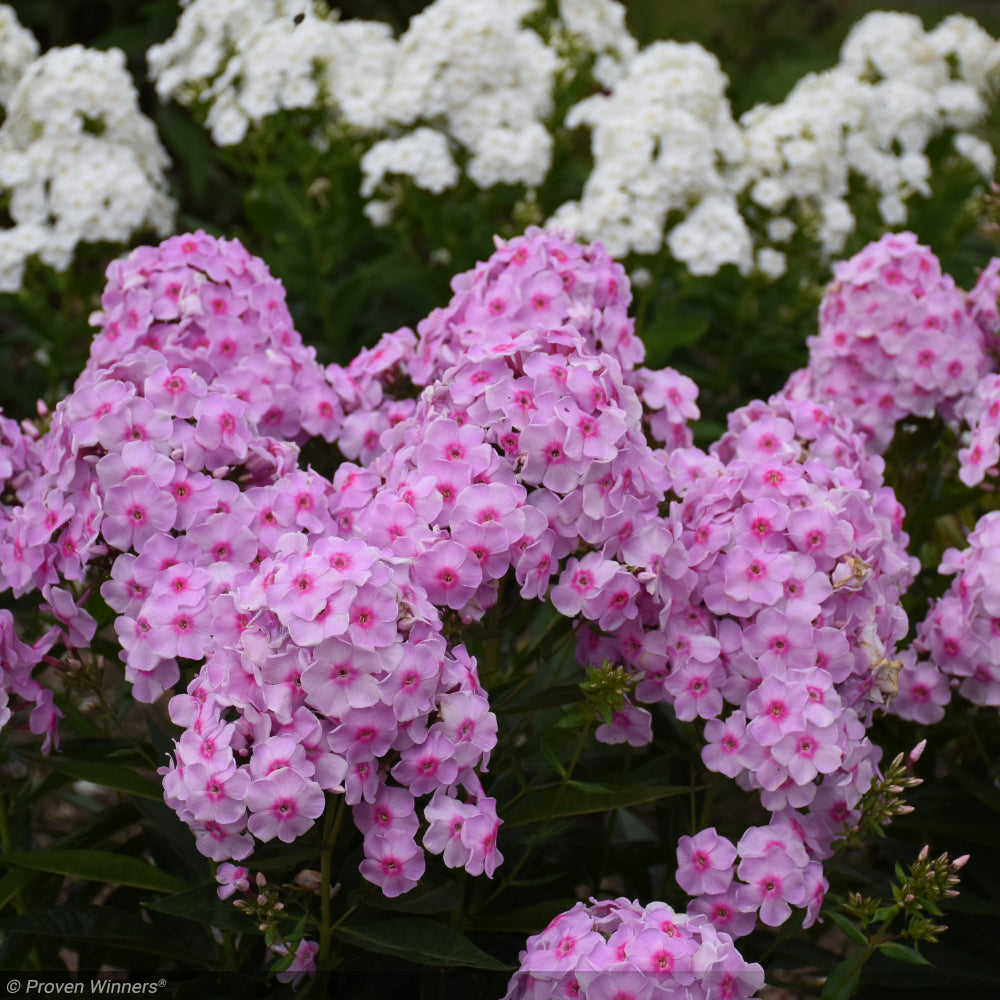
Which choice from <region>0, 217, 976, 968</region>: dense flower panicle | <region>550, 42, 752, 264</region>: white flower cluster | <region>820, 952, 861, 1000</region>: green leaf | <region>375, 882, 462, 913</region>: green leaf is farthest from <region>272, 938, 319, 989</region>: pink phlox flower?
<region>550, 42, 752, 264</region>: white flower cluster

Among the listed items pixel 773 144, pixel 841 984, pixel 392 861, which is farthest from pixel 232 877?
pixel 773 144

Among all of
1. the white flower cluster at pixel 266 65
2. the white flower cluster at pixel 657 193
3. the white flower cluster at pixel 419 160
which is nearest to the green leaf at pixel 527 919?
the white flower cluster at pixel 657 193

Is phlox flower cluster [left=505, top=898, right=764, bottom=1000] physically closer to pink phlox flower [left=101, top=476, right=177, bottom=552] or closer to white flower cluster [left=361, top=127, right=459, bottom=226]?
pink phlox flower [left=101, top=476, right=177, bottom=552]

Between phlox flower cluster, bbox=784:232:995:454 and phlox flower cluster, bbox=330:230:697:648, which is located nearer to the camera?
phlox flower cluster, bbox=330:230:697:648

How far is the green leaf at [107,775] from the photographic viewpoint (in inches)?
72.6

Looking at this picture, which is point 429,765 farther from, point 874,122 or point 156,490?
point 874,122

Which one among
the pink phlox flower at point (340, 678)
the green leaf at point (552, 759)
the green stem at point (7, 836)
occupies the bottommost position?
the green stem at point (7, 836)

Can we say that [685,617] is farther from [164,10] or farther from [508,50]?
[164,10]

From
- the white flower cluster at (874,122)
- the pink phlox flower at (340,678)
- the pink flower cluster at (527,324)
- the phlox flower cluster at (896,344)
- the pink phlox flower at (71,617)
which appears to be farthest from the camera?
the white flower cluster at (874,122)

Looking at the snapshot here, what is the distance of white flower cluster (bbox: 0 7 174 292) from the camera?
11.2 feet

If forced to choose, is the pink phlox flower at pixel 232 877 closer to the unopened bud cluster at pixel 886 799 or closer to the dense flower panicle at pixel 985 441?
the unopened bud cluster at pixel 886 799

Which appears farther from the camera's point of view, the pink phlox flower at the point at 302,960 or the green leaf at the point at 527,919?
the green leaf at the point at 527,919

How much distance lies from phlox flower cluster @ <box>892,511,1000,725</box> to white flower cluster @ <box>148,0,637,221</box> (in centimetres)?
207

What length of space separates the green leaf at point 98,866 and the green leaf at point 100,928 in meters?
0.07
